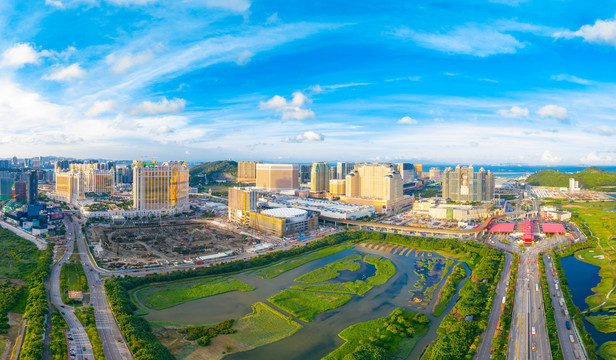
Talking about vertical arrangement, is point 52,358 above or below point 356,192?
below

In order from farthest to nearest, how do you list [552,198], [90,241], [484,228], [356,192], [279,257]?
[552,198] < [356,192] < [484,228] < [90,241] < [279,257]

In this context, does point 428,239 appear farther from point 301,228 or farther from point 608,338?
point 608,338

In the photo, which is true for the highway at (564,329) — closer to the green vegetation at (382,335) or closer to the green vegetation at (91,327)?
the green vegetation at (382,335)

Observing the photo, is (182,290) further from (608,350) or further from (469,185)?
(469,185)

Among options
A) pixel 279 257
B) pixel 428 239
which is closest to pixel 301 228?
pixel 279 257

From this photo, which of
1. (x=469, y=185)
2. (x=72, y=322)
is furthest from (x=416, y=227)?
(x=72, y=322)

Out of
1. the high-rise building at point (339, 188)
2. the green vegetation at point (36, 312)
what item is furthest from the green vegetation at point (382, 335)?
the high-rise building at point (339, 188)
